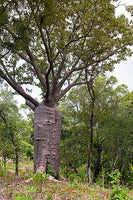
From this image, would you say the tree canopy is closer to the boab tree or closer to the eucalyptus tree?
the boab tree

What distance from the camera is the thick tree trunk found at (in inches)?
213

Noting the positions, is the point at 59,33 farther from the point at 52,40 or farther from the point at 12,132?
the point at 12,132

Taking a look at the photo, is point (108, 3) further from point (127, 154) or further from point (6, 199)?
point (127, 154)

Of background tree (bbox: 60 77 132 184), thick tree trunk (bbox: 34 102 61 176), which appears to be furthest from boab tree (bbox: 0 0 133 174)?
background tree (bbox: 60 77 132 184)

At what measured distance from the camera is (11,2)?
13.0ft

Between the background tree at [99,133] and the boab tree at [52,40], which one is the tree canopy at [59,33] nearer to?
the boab tree at [52,40]

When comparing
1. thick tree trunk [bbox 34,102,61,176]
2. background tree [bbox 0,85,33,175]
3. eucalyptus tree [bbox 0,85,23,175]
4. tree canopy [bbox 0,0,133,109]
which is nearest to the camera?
tree canopy [bbox 0,0,133,109]

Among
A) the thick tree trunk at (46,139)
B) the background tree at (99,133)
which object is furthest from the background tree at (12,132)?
the thick tree trunk at (46,139)

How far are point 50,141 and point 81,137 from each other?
4079 mm

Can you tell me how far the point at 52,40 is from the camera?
16.3 ft

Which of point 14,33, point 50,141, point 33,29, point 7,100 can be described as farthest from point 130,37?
point 7,100

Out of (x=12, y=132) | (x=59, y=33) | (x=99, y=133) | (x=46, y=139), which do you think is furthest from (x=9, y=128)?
(x=59, y=33)

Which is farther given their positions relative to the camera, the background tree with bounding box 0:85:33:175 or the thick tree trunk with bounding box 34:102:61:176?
the background tree with bounding box 0:85:33:175

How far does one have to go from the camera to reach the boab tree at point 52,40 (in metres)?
4.14
